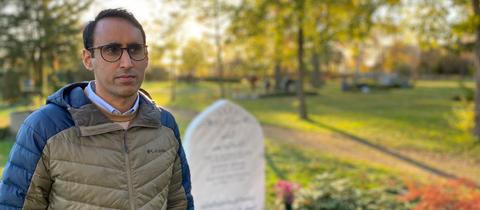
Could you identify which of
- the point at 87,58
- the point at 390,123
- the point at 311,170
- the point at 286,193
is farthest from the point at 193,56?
the point at 87,58

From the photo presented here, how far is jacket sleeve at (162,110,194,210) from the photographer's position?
7.55 feet

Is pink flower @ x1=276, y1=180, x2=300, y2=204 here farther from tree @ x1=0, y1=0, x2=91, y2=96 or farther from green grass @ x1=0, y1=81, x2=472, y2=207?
tree @ x1=0, y1=0, x2=91, y2=96

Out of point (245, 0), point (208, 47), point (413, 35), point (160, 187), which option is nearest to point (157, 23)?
point (208, 47)

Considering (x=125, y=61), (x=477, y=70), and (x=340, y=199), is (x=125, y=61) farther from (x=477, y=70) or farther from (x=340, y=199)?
(x=477, y=70)

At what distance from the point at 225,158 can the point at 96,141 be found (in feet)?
11.5

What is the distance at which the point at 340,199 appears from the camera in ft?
20.1

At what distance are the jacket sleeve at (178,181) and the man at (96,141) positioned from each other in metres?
0.21

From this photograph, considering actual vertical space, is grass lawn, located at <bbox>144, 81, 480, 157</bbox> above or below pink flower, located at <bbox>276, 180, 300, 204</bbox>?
below

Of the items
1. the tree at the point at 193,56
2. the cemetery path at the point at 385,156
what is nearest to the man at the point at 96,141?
the cemetery path at the point at 385,156

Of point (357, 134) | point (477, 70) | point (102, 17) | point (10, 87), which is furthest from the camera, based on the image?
point (10, 87)

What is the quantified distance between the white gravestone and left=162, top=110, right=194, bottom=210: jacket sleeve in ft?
8.95

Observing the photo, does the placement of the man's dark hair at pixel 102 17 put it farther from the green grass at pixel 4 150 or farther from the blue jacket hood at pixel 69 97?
the green grass at pixel 4 150

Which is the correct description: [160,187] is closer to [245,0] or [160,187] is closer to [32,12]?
[245,0]

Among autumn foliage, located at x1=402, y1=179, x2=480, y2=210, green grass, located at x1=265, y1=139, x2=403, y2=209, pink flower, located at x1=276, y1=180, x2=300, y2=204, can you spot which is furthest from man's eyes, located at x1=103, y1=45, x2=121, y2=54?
green grass, located at x1=265, y1=139, x2=403, y2=209
